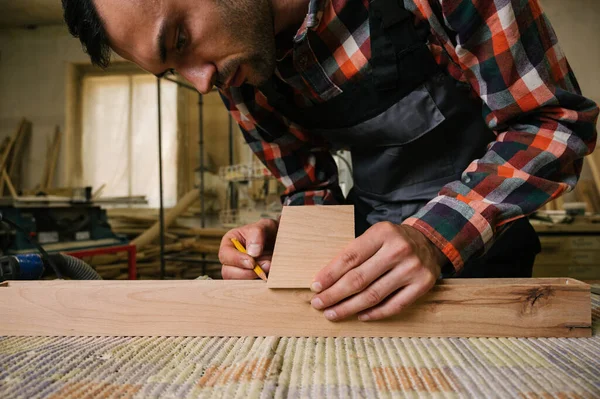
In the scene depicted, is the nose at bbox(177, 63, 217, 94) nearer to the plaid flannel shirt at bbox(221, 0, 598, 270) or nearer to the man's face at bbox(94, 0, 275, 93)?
the man's face at bbox(94, 0, 275, 93)

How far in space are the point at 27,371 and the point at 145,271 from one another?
133 inches

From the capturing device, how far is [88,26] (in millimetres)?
894

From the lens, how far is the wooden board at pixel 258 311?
0.66 meters

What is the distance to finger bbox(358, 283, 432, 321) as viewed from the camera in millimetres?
639

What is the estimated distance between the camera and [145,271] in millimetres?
3723

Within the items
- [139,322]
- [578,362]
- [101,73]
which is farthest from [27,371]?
[101,73]

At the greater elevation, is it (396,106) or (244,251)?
(396,106)

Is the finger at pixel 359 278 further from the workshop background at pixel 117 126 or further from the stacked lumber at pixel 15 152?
the stacked lumber at pixel 15 152

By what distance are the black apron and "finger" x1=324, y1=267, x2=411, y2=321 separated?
44cm

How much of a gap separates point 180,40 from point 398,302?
0.64m

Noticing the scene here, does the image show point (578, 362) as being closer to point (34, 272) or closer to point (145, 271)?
point (34, 272)

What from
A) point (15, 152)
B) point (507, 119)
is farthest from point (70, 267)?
point (15, 152)

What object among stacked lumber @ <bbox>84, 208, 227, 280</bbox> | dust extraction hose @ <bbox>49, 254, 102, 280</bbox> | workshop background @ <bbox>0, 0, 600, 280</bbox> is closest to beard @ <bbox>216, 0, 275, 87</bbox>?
dust extraction hose @ <bbox>49, 254, 102, 280</bbox>

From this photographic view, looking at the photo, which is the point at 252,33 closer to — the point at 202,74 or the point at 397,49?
the point at 202,74
